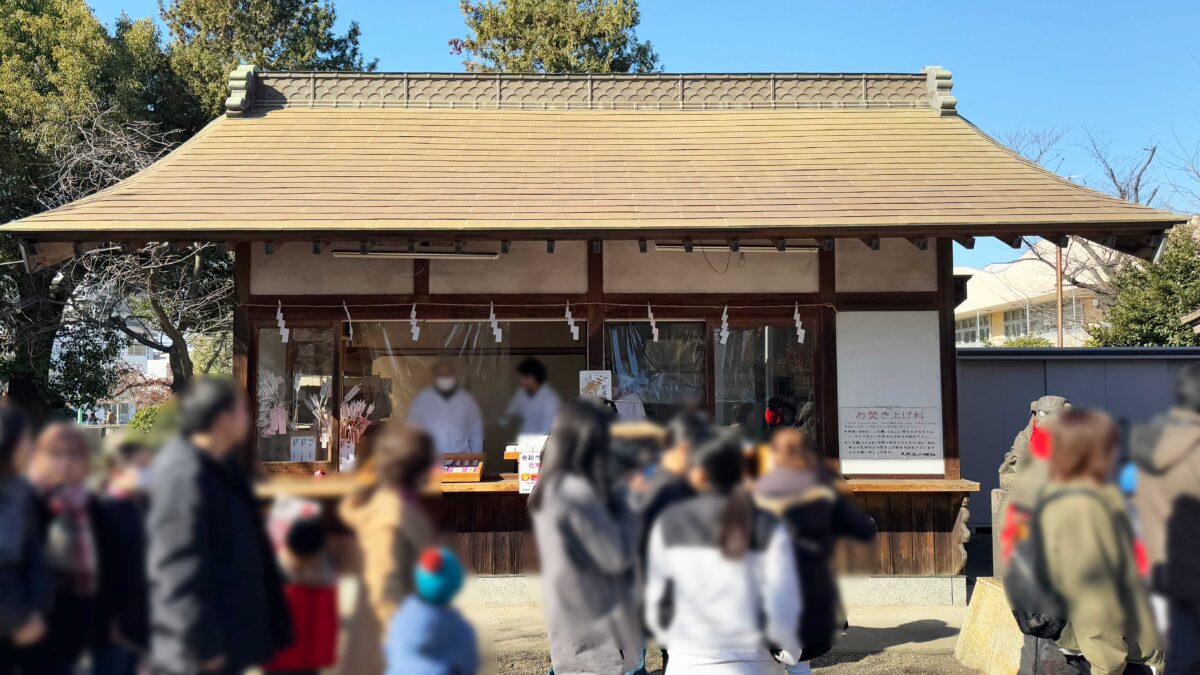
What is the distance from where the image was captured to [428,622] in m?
1.58

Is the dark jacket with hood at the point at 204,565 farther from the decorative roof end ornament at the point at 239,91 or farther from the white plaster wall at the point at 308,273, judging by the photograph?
the decorative roof end ornament at the point at 239,91

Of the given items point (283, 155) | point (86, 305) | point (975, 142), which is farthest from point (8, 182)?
point (975, 142)

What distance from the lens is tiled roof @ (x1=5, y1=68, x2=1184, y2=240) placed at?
6.31 metres

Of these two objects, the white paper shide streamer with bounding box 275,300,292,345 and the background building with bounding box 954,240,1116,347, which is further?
the background building with bounding box 954,240,1116,347

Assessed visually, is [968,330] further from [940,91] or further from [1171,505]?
[1171,505]

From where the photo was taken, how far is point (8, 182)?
12656mm

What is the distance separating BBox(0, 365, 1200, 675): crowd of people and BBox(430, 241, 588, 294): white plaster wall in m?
5.61

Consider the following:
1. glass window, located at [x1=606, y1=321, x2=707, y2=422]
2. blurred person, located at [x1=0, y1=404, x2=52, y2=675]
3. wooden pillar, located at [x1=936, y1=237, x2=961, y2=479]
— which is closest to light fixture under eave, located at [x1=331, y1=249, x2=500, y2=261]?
glass window, located at [x1=606, y1=321, x2=707, y2=422]

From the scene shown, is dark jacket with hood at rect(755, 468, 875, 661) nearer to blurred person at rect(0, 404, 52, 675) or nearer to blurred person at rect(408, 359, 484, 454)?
blurred person at rect(408, 359, 484, 454)

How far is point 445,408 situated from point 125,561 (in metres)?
0.87

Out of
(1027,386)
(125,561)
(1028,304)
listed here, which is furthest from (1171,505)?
(1028,304)

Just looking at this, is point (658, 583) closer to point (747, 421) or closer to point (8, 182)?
point (747, 421)

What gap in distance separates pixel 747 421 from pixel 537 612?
8.15 ft

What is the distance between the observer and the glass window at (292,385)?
7.29m
